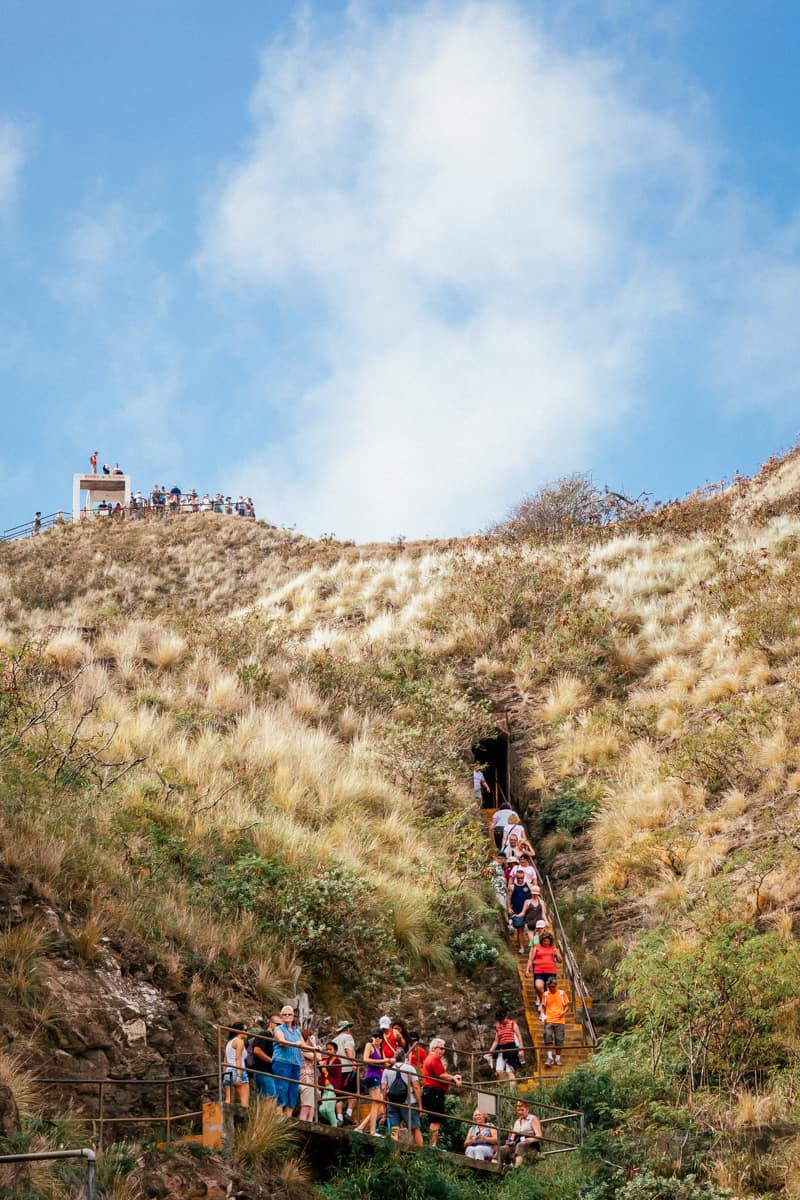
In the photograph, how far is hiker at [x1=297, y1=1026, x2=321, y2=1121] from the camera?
42.2 feet

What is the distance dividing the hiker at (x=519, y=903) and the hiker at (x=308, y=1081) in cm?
641

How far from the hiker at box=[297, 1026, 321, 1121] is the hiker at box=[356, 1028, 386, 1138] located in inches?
16.4

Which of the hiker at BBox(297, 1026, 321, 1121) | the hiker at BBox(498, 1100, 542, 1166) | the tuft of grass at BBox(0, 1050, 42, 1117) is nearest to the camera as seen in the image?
the tuft of grass at BBox(0, 1050, 42, 1117)

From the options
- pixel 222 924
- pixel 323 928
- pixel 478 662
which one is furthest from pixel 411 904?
pixel 478 662

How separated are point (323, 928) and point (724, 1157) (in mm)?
5834

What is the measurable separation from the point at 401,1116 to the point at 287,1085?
1.55 meters

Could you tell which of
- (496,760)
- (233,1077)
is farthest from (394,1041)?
(496,760)

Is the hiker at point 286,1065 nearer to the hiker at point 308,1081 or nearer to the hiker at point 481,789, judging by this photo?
the hiker at point 308,1081

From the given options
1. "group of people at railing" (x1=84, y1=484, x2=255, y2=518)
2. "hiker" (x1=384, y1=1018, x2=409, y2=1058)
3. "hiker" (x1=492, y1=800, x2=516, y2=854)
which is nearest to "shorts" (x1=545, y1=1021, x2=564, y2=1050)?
"hiker" (x1=384, y1=1018, x2=409, y2=1058)

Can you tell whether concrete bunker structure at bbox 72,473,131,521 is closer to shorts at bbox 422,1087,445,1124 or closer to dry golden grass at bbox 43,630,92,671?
dry golden grass at bbox 43,630,92,671

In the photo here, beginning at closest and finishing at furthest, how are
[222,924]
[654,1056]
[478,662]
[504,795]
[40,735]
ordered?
[654,1056], [222,924], [40,735], [504,795], [478,662]

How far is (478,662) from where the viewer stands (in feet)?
97.1

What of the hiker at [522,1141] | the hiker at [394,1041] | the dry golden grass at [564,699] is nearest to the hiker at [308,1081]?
the hiker at [394,1041]

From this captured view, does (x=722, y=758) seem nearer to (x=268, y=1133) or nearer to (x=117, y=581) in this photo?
(x=268, y=1133)
